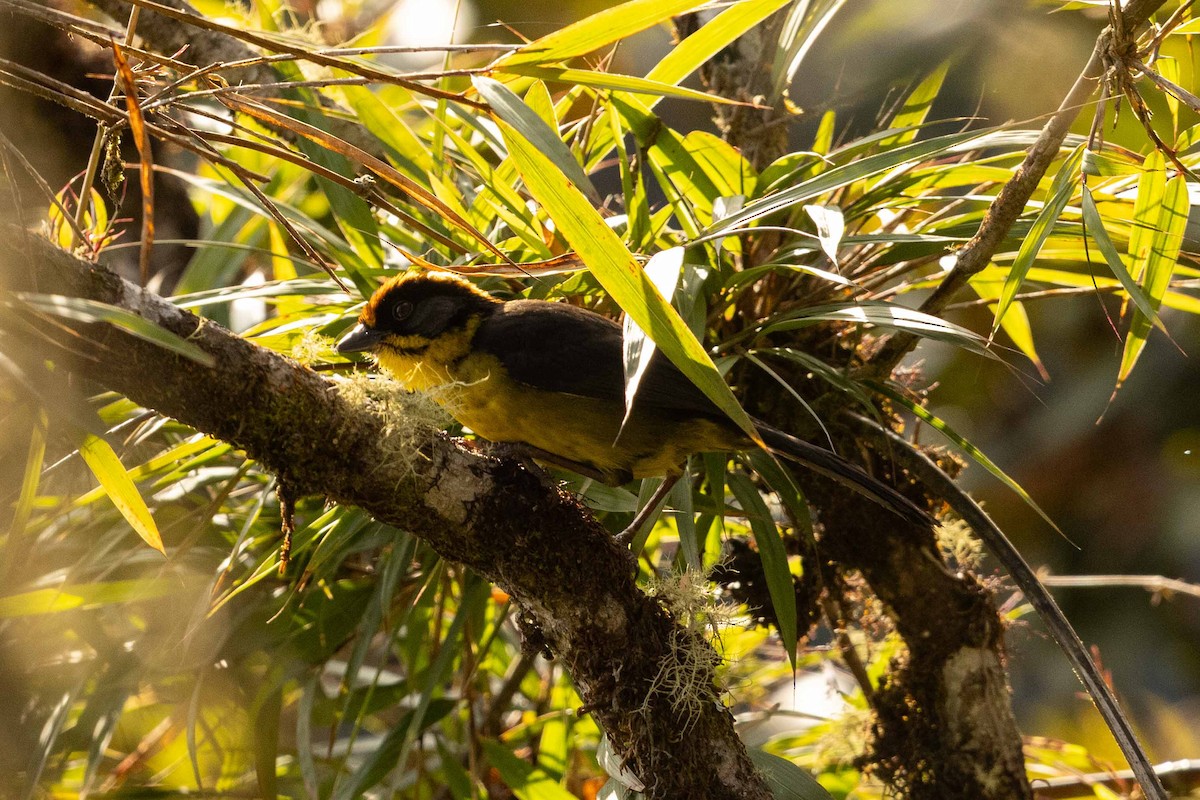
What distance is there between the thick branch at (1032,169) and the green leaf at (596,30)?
2.24 ft

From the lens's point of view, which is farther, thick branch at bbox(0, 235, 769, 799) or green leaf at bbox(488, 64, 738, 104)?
green leaf at bbox(488, 64, 738, 104)

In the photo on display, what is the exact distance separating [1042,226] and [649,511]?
0.99 m

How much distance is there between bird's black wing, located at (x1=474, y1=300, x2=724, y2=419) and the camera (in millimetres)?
2283

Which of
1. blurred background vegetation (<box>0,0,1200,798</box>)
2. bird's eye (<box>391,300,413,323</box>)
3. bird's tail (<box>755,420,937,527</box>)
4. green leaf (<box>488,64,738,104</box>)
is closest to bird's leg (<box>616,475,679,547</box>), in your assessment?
blurred background vegetation (<box>0,0,1200,798</box>)

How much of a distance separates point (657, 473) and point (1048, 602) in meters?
0.85

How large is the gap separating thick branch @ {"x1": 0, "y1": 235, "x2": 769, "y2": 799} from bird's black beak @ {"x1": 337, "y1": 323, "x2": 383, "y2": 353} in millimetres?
686

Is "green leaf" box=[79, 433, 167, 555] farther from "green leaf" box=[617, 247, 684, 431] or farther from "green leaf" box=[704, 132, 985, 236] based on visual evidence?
"green leaf" box=[704, 132, 985, 236]

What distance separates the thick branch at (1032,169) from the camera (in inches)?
71.6

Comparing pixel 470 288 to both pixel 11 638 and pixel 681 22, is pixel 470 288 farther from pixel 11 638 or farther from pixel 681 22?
A: pixel 11 638

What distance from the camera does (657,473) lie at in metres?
2.38

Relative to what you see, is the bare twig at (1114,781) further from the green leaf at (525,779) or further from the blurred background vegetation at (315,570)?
the green leaf at (525,779)

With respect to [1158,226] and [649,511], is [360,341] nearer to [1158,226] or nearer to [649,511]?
[649,511]

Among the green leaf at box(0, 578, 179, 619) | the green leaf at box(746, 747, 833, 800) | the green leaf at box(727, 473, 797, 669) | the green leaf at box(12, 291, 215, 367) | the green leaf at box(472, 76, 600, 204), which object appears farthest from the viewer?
the green leaf at box(0, 578, 179, 619)

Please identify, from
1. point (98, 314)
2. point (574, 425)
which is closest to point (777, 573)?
point (574, 425)
